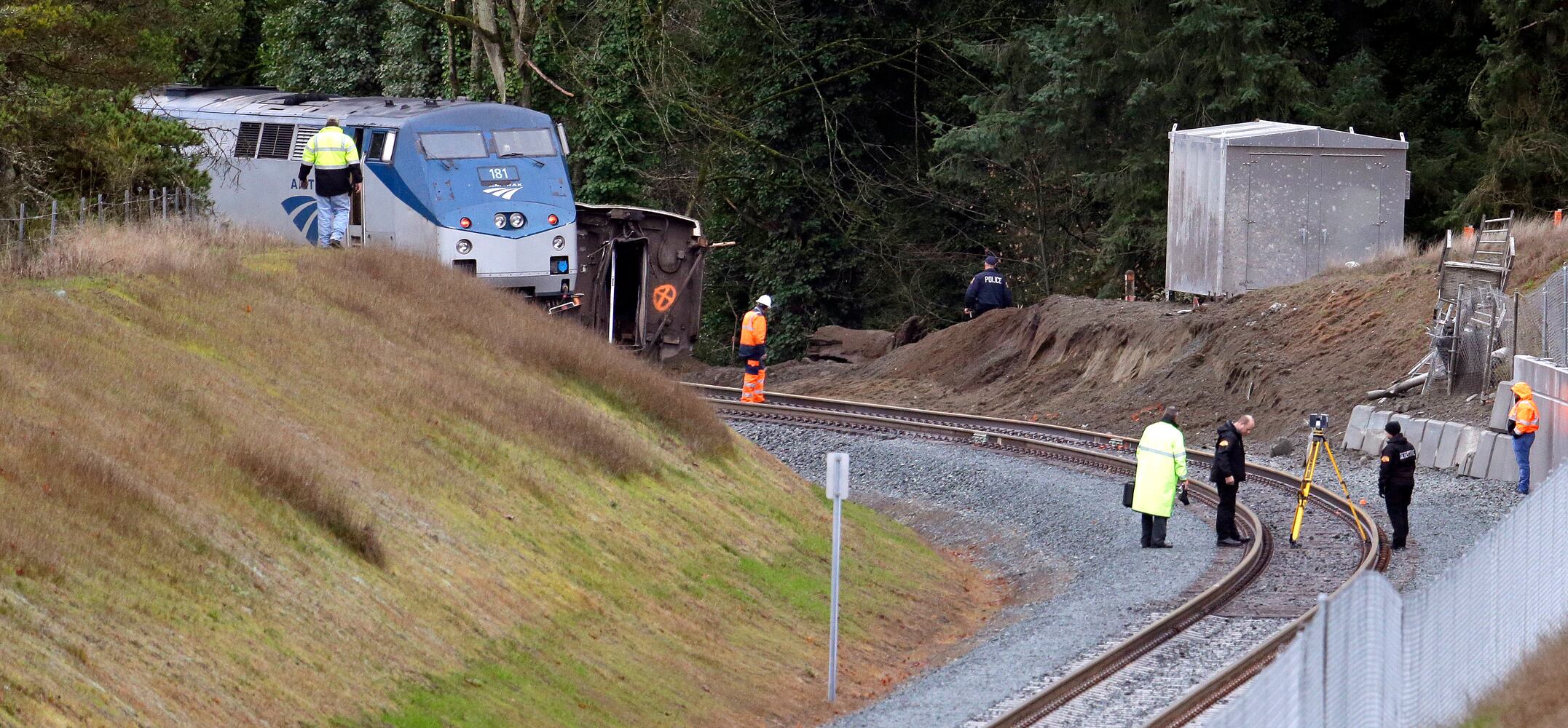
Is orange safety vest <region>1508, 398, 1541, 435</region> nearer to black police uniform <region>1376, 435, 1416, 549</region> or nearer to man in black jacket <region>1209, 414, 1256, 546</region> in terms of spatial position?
black police uniform <region>1376, 435, 1416, 549</region>

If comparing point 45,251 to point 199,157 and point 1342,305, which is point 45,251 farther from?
point 1342,305

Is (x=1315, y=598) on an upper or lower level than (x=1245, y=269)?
lower

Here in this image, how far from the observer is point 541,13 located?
1735 inches

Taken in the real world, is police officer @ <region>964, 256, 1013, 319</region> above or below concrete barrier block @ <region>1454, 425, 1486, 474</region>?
above

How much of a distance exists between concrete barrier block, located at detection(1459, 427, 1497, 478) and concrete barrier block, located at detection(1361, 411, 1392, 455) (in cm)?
153

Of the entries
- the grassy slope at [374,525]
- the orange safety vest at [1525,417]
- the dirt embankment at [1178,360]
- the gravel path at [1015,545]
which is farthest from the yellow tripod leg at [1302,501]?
the dirt embankment at [1178,360]

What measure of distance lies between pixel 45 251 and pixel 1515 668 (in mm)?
13529

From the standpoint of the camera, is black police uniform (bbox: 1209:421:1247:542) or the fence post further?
the fence post

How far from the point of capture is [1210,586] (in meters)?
16.8

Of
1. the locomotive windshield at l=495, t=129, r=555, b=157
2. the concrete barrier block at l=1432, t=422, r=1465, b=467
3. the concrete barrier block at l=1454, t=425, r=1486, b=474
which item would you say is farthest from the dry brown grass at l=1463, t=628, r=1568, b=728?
the locomotive windshield at l=495, t=129, r=555, b=157

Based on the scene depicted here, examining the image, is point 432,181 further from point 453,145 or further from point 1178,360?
point 1178,360

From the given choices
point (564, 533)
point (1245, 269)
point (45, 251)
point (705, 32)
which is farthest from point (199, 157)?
point (705, 32)

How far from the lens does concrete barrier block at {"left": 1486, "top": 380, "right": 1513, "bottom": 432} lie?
2308 cm

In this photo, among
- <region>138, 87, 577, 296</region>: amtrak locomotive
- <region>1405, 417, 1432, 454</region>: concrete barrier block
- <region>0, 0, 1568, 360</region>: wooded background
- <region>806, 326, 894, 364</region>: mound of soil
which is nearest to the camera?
<region>1405, 417, 1432, 454</region>: concrete barrier block
